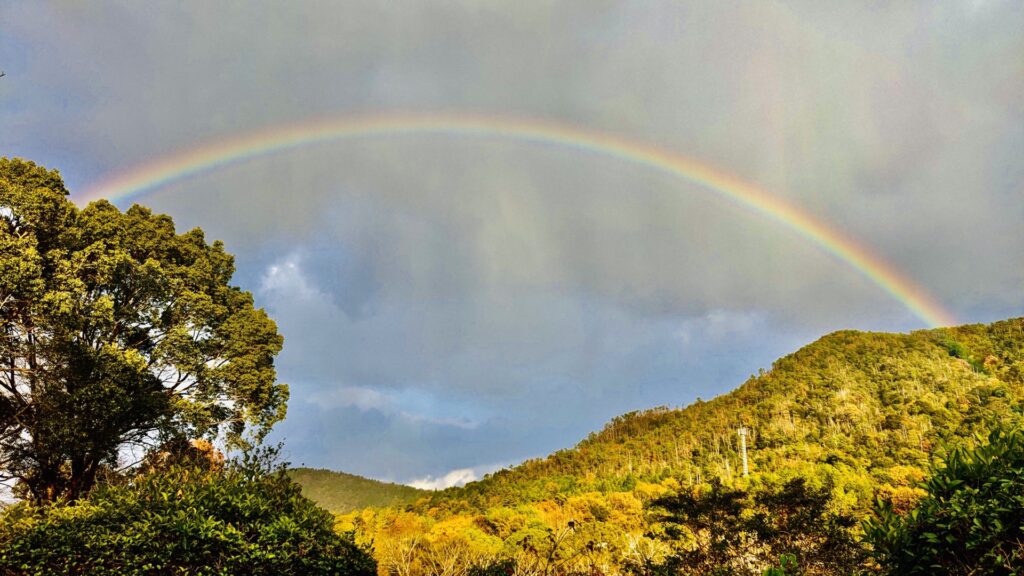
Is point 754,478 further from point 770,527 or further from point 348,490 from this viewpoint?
point 348,490

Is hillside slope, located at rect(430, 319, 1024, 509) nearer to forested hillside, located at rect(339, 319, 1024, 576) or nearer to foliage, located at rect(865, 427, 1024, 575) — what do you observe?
forested hillside, located at rect(339, 319, 1024, 576)

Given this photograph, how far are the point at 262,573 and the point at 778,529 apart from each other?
1505 centimetres

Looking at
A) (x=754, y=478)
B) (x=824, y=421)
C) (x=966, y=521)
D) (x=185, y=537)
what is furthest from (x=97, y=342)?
(x=824, y=421)

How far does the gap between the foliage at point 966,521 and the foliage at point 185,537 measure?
6.48 m

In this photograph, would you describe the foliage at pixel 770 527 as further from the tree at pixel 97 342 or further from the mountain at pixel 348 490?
the mountain at pixel 348 490

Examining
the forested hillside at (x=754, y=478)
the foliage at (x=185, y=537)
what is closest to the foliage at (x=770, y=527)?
the forested hillside at (x=754, y=478)

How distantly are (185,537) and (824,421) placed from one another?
83.8m

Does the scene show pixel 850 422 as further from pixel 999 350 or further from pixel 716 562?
pixel 716 562

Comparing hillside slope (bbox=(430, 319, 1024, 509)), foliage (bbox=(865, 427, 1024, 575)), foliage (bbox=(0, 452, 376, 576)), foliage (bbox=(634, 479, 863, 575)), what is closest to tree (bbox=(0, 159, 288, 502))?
foliage (bbox=(0, 452, 376, 576))

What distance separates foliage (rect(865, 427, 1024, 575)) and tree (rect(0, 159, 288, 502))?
56.8ft

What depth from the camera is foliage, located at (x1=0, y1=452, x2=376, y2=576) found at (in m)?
6.52

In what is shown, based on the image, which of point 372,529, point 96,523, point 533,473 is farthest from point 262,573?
point 533,473

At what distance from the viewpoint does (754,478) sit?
32.8 metres

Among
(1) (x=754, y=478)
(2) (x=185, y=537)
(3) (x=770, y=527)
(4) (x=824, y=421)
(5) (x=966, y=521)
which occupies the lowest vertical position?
(2) (x=185, y=537)
